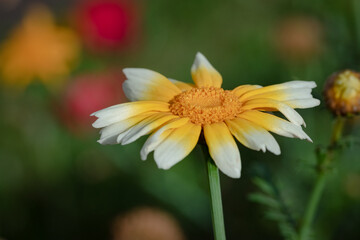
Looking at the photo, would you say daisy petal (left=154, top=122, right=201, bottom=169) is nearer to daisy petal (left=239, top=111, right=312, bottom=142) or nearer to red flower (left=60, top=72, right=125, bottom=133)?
daisy petal (left=239, top=111, right=312, bottom=142)

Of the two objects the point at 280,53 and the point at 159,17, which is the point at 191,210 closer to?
the point at 280,53

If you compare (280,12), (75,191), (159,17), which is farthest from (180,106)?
(159,17)

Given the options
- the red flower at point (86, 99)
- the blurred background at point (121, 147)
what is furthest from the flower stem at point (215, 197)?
the red flower at point (86, 99)

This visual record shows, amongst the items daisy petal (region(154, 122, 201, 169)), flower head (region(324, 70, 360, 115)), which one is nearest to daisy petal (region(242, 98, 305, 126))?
daisy petal (region(154, 122, 201, 169))

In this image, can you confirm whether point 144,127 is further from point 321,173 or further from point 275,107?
point 321,173

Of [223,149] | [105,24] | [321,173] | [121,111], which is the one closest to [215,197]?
[223,149]

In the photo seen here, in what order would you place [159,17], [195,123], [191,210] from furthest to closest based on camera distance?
[159,17] < [191,210] < [195,123]

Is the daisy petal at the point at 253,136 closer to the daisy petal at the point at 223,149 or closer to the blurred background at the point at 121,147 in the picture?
the daisy petal at the point at 223,149
